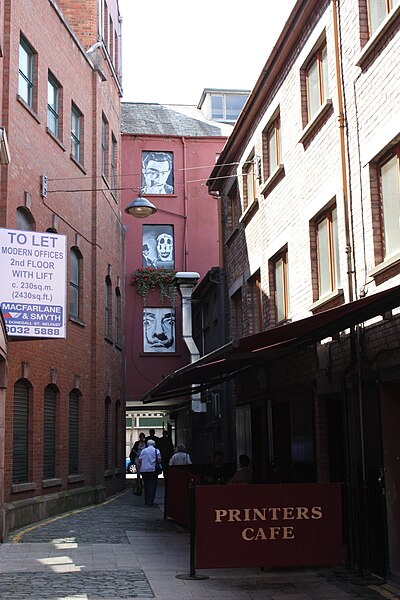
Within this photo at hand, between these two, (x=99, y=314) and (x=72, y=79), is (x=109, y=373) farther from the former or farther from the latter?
(x=72, y=79)

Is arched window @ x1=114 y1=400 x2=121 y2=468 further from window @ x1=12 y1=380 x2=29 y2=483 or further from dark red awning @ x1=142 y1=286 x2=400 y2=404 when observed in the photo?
dark red awning @ x1=142 y1=286 x2=400 y2=404

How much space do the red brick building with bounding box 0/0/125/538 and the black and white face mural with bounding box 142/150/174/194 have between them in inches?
234

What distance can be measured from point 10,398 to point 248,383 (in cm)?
552

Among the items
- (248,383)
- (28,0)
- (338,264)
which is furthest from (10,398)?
(28,0)

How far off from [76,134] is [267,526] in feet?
48.8

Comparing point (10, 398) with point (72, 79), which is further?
point (72, 79)

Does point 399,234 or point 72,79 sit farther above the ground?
point 72,79

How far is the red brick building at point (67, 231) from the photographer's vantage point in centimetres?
1639

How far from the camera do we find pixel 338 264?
41.3 ft

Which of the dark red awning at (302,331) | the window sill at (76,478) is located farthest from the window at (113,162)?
the dark red awning at (302,331)

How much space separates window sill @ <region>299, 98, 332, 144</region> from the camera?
12.5 metres

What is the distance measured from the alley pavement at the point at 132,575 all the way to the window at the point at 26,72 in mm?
9063

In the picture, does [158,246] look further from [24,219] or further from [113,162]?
[24,219]

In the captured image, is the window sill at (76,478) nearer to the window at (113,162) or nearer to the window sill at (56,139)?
the window sill at (56,139)
